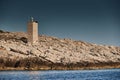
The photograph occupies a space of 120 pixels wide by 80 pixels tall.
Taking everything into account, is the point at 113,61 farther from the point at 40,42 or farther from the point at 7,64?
the point at 7,64

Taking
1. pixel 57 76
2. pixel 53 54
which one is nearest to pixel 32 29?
pixel 53 54

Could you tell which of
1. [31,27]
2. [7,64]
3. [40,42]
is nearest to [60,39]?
[40,42]

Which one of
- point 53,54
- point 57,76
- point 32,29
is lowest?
point 57,76

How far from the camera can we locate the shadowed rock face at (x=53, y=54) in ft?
431

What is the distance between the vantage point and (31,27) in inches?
5664

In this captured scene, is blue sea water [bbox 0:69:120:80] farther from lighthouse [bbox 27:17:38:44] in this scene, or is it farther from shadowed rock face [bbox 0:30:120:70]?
lighthouse [bbox 27:17:38:44]

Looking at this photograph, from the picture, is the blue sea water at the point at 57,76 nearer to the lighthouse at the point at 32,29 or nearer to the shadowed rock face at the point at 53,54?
the shadowed rock face at the point at 53,54

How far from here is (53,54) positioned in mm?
142000

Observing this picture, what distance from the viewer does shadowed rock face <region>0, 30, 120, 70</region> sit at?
13125 centimetres

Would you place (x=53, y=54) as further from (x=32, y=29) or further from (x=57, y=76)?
(x=57, y=76)

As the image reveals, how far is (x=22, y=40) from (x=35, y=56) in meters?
17.5

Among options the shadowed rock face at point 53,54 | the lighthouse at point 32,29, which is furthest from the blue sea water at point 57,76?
the lighthouse at point 32,29

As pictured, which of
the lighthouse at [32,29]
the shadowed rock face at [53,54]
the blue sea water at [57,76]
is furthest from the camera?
the lighthouse at [32,29]

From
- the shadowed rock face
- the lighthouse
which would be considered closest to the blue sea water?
the shadowed rock face
